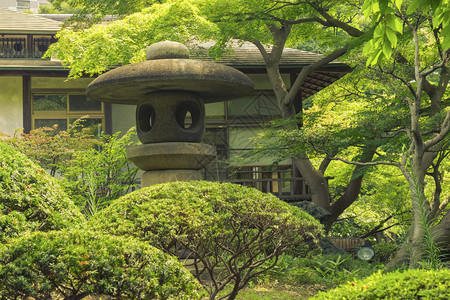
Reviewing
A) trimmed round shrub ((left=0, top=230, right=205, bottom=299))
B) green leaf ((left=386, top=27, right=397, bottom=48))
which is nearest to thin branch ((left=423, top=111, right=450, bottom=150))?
green leaf ((left=386, top=27, right=397, bottom=48))

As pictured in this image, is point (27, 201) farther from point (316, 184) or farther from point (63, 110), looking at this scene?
point (63, 110)

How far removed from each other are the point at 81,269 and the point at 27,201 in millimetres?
1139

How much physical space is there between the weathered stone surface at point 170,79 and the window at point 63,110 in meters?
8.87

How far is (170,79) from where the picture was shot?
8.55m

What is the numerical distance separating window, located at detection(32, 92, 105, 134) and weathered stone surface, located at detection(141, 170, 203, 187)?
9149 mm

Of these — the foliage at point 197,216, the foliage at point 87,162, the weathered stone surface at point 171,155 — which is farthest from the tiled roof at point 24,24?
the foliage at point 197,216

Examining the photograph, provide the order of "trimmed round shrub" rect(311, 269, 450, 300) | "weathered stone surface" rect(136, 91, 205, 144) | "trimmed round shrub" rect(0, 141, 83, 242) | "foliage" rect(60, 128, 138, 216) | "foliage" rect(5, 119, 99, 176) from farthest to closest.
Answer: "foliage" rect(5, 119, 99, 176) < "foliage" rect(60, 128, 138, 216) < "weathered stone surface" rect(136, 91, 205, 144) < "trimmed round shrub" rect(311, 269, 450, 300) < "trimmed round shrub" rect(0, 141, 83, 242)

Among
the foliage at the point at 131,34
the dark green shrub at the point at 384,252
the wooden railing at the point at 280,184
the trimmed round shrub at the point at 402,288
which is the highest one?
the foliage at the point at 131,34

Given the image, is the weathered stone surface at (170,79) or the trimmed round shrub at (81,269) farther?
the weathered stone surface at (170,79)

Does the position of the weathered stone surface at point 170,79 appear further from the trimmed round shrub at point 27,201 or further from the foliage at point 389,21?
the trimmed round shrub at point 27,201

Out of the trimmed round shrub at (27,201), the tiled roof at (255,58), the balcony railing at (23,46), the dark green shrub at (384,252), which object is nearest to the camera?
the trimmed round shrub at (27,201)

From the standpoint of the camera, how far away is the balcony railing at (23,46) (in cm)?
1792

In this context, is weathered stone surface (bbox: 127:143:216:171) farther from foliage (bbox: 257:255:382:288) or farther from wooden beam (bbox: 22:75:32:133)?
wooden beam (bbox: 22:75:32:133)

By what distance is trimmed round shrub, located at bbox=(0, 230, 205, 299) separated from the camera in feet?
10.6
